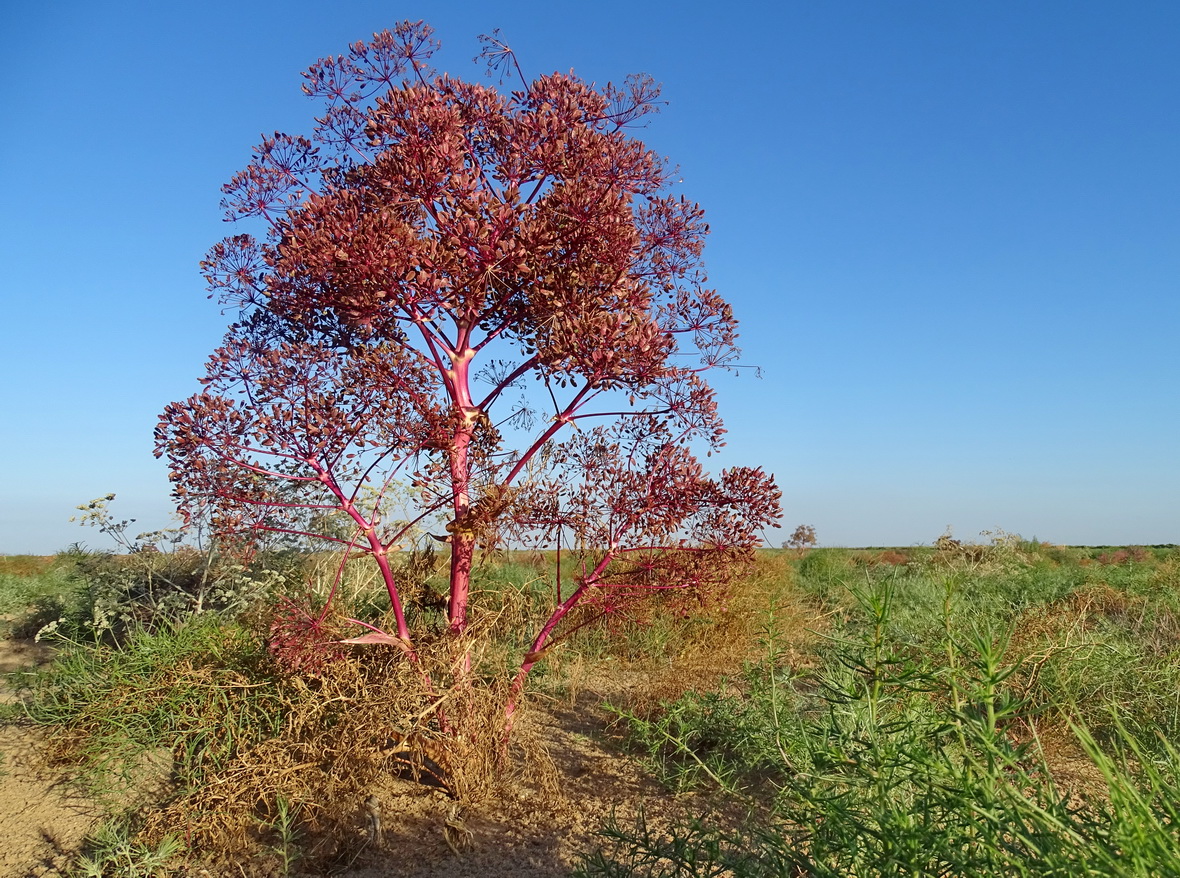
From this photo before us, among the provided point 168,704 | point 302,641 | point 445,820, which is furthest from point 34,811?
point 445,820

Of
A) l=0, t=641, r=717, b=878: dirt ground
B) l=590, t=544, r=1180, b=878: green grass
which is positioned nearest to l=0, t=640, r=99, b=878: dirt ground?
l=0, t=641, r=717, b=878: dirt ground

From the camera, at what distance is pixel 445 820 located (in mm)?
3482

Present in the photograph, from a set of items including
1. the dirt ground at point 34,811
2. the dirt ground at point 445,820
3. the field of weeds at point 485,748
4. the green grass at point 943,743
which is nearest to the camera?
the green grass at point 943,743

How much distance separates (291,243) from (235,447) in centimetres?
94

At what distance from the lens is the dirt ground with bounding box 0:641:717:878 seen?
3299 mm

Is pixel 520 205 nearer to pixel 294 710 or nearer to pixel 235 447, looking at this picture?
pixel 235 447

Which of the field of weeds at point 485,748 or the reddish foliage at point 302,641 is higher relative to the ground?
the reddish foliage at point 302,641

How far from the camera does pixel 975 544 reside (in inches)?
446

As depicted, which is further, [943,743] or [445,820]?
[445,820]

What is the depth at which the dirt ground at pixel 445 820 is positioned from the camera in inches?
130

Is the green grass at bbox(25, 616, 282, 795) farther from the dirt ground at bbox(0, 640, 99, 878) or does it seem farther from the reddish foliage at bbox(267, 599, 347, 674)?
the reddish foliage at bbox(267, 599, 347, 674)

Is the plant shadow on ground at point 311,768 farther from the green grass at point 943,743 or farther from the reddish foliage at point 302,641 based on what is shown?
the green grass at point 943,743

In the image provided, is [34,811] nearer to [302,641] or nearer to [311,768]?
[311,768]

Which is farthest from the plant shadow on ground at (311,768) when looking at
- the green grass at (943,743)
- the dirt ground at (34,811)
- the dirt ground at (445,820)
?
the green grass at (943,743)
